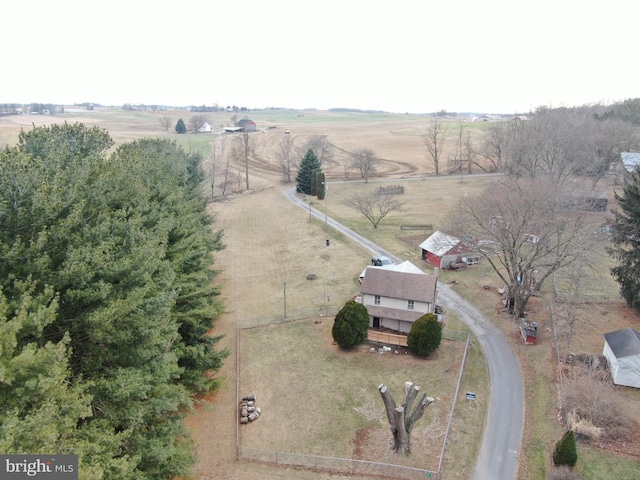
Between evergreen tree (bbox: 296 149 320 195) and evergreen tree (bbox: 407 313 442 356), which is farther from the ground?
evergreen tree (bbox: 296 149 320 195)

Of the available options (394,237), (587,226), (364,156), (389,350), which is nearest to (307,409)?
(389,350)

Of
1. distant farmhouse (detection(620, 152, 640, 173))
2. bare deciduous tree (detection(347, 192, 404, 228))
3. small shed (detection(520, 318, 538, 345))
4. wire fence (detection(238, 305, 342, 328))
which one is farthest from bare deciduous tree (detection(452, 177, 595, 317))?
distant farmhouse (detection(620, 152, 640, 173))

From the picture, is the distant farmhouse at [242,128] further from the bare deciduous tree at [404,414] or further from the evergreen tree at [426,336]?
the bare deciduous tree at [404,414]

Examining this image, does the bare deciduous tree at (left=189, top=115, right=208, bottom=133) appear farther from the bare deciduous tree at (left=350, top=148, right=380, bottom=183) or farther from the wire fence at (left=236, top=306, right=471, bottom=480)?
the wire fence at (left=236, top=306, right=471, bottom=480)

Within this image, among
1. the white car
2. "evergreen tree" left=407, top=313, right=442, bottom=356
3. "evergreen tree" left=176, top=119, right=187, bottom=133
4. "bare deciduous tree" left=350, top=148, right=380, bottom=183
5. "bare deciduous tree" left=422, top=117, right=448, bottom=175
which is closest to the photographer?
"evergreen tree" left=407, top=313, right=442, bottom=356

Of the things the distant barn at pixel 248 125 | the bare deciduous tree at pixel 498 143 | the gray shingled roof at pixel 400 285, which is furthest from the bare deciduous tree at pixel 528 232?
the distant barn at pixel 248 125

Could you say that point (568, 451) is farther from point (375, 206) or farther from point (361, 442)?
point (375, 206)

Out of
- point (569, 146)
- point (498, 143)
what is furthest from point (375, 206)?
point (498, 143)
